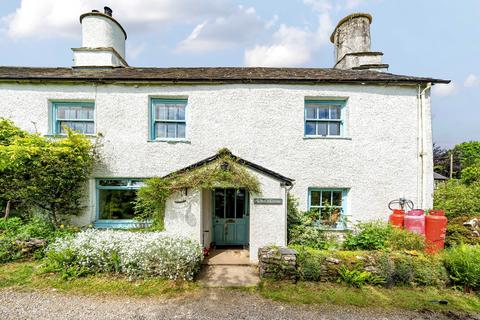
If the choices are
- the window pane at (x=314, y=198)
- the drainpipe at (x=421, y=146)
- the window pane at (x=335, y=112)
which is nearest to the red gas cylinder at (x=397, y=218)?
the drainpipe at (x=421, y=146)

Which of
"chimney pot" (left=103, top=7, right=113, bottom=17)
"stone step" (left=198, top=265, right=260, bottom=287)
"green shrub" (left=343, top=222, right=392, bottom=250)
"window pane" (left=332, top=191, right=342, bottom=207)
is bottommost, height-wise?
"stone step" (left=198, top=265, right=260, bottom=287)

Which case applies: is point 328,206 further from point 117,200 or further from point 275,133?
point 117,200

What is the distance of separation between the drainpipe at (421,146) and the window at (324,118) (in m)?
2.84

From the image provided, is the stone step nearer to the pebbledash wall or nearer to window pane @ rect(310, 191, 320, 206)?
the pebbledash wall

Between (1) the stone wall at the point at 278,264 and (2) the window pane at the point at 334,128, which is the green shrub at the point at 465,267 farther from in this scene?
(2) the window pane at the point at 334,128

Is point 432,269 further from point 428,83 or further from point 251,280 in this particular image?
point 428,83

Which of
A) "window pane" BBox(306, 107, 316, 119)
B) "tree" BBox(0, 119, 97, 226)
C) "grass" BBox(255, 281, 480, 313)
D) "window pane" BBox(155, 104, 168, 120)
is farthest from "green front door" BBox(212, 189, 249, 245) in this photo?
"tree" BBox(0, 119, 97, 226)

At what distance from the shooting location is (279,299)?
16.6 ft

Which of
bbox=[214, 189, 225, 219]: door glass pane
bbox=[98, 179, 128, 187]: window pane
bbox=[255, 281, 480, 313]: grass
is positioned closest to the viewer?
bbox=[255, 281, 480, 313]: grass

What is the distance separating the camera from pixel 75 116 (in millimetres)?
8250

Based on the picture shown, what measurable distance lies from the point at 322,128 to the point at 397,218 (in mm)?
3997

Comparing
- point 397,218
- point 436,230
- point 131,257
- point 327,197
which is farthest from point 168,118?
point 436,230

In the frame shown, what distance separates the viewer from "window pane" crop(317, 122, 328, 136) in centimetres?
830

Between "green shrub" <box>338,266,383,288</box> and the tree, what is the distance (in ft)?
29.2
